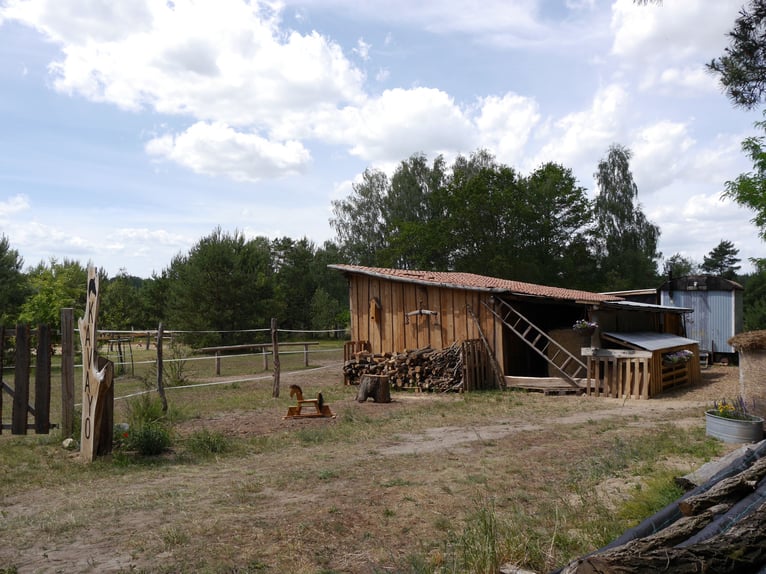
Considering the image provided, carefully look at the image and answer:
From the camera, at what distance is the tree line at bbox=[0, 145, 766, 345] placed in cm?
3164

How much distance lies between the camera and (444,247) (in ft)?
117

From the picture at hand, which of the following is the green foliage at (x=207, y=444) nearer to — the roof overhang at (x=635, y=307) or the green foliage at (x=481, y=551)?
the green foliage at (x=481, y=551)

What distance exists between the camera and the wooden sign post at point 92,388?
7152 mm

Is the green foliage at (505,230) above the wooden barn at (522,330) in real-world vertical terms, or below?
above

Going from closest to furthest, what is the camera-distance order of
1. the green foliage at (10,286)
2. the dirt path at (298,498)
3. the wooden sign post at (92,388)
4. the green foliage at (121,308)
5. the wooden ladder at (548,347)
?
the dirt path at (298,498) → the wooden sign post at (92,388) → the wooden ladder at (548,347) → the green foliage at (10,286) → the green foliage at (121,308)

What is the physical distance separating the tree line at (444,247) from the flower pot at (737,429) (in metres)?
26.4

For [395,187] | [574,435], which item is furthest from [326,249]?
[574,435]

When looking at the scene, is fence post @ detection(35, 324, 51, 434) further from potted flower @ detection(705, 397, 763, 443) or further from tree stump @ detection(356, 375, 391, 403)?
potted flower @ detection(705, 397, 763, 443)

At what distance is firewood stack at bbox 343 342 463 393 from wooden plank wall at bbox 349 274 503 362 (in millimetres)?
452

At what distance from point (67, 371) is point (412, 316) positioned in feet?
28.6

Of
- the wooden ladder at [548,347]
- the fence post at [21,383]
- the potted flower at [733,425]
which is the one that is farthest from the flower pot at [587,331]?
the fence post at [21,383]

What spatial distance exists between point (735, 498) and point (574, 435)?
513 cm

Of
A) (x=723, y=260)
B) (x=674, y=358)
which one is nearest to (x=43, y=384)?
(x=674, y=358)

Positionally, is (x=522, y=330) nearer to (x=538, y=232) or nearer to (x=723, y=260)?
(x=538, y=232)
